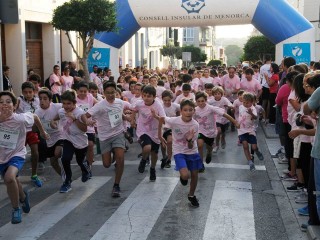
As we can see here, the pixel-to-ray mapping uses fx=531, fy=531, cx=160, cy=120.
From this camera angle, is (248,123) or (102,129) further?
(248,123)

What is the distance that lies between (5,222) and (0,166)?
0.69 m

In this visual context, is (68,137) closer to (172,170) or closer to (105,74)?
(172,170)

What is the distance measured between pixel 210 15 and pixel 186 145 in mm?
10265

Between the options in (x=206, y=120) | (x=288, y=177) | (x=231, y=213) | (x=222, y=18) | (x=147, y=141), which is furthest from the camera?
(x=222, y=18)

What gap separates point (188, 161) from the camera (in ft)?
24.1

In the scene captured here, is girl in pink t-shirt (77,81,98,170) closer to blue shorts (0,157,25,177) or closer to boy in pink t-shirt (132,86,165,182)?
boy in pink t-shirt (132,86,165,182)

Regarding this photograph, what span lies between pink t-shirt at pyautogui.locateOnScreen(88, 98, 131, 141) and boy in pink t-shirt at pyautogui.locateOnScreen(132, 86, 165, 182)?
0.82 meters

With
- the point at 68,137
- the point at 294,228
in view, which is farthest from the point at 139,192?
the point at 294,228

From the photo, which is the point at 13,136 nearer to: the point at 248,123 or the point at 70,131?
the point at 70,131

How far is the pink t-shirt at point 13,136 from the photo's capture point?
6.47 meters

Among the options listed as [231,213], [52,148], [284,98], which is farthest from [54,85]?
[231,213]

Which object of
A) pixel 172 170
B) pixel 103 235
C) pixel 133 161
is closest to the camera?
pixel 103 235

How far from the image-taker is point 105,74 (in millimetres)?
16984

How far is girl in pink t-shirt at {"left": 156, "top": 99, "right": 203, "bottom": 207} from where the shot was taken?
718 centimetres
